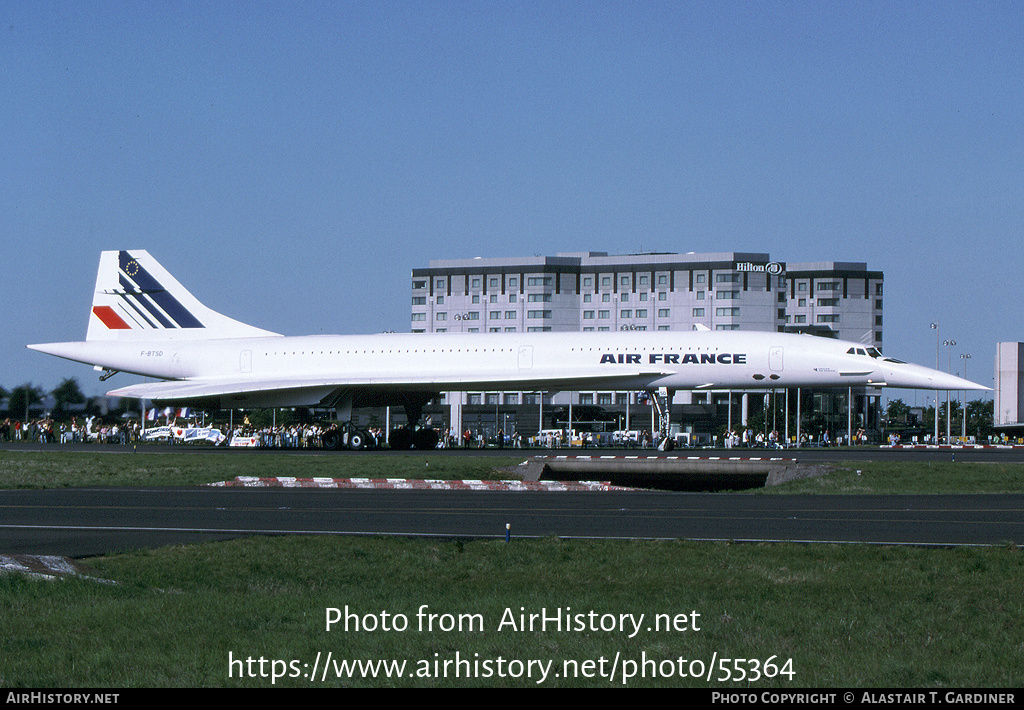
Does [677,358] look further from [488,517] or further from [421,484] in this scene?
[488,517]

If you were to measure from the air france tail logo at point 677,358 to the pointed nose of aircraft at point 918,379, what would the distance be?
5.26 m

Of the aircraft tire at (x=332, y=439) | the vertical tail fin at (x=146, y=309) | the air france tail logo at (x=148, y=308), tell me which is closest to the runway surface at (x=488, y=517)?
the aircraft tire at (x=332, y=439)

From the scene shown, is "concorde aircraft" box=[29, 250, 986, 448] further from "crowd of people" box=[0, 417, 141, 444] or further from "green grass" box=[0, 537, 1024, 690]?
"green grass" box=[0, 537, 1024, 690]

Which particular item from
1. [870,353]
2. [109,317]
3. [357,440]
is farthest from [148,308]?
[870,353]

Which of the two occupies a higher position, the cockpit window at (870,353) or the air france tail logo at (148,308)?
the air france tail logo at (148,308)

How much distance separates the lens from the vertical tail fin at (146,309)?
148ft

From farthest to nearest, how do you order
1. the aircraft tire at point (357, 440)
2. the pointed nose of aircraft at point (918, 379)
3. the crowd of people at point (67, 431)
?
the crowd of people at point (67, 431) → the aircraft tire at point (357, 440) → the pointed nose of aircraft at point (918, 379)

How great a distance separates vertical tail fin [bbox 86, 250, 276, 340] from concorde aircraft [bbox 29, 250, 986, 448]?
43 mm

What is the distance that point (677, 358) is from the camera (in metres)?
38.2

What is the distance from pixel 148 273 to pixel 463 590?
1559 inches

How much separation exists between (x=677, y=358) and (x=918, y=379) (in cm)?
841

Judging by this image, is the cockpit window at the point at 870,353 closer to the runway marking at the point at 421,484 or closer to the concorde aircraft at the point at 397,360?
the concorde aircraft at the point at 397,360
